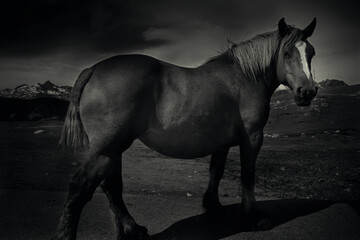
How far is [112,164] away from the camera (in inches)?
103

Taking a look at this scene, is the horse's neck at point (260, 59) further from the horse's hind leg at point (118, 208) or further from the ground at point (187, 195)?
the horse's hind leg at point (118, 208)

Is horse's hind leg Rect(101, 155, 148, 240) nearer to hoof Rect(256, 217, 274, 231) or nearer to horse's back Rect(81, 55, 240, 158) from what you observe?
horse's back Rect(81, 55, 240, 158)

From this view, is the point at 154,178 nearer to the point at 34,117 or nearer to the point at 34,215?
the point at 34,215

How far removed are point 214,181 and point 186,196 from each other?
1.09m

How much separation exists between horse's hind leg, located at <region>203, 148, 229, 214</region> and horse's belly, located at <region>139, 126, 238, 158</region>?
646 millimetres

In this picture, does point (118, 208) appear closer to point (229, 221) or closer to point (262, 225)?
point (229, 221)

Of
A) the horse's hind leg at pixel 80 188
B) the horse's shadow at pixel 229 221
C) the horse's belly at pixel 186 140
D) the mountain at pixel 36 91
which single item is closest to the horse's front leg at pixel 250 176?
the horse's shadow at pixel 229 221

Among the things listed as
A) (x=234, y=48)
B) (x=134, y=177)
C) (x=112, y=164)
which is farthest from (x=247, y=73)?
(x=134, y=177)

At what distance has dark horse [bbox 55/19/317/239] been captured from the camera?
8.50ft

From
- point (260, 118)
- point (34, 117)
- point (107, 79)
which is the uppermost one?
point (107, 79)

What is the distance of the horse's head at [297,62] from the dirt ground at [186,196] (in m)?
1.56

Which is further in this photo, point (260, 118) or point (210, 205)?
point (210, 205)

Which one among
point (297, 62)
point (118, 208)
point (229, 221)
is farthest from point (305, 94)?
point (118, 208)

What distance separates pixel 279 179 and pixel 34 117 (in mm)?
21936
